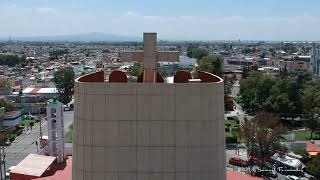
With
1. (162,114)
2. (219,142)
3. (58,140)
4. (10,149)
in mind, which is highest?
(162,114)

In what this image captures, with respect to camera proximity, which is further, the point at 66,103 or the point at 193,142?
the point at 66,103

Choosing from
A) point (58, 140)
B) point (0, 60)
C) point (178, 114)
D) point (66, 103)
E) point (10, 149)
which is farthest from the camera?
point (0, 60)

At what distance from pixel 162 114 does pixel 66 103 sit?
71959 millimetres

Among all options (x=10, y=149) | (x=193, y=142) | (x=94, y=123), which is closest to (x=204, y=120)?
(x=193, y=142)

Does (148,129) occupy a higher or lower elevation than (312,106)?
higher

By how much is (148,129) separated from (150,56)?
2.00 metres

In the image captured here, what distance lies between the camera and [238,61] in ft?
527

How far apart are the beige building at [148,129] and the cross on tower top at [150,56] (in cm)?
129

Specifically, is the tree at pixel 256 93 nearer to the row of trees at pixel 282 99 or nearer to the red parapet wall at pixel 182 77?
the row of trees at pixel 282 99

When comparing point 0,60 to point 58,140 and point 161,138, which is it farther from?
point 161,138

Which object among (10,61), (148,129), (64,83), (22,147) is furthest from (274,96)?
(10,61)

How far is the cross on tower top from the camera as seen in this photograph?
10.5m

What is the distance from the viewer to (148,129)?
31.8 feet

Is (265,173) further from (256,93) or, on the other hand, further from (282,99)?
(256,93)
